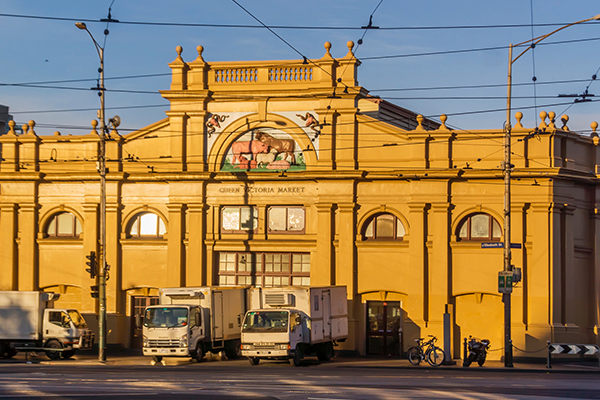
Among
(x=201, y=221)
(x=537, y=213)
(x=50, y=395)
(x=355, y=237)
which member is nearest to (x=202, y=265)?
(x=201, y=221)

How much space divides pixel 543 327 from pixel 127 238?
1801cm

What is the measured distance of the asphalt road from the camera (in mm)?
18688

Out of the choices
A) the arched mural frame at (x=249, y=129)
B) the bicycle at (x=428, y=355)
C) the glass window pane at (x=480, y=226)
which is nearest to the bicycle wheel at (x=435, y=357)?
the bicycle at (x=428, y=355)

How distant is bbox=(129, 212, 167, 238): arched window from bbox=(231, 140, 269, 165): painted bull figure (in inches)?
170

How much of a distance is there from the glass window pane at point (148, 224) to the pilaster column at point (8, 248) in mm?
5979

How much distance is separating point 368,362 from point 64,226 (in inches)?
608

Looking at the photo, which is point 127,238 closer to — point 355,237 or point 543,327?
point 355,237

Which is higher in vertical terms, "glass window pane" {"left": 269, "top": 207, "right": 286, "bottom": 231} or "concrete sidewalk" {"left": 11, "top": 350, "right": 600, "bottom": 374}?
"glass window pane" {"left": 269, "top": 207, "right": 286, "bottom": 231}

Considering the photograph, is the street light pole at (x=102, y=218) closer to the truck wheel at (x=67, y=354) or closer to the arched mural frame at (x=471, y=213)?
the truck wheel at (x=67, y=354)

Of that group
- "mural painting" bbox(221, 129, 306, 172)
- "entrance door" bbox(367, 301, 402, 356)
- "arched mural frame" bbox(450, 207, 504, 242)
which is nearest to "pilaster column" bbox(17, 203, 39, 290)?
"mural painting" bbox(221, 129, 306, 172)

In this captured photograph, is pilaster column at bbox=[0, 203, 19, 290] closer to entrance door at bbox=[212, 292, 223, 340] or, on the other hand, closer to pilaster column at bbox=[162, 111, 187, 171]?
pilaster column at bbox=[162, 111, 187, 171]

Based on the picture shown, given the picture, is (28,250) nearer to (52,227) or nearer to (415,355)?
(52,227)

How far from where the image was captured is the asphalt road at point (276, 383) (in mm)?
18688

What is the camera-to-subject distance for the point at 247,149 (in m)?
35.7
